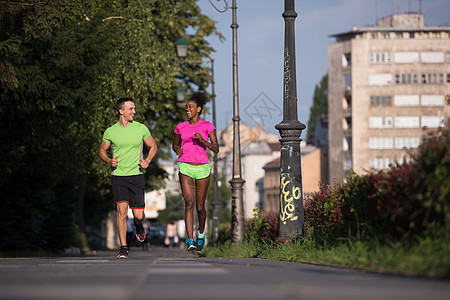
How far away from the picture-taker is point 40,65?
1992cm

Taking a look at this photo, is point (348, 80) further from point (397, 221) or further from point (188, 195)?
point (397, 221)

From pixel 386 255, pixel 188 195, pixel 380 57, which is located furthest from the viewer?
pixel 380 57

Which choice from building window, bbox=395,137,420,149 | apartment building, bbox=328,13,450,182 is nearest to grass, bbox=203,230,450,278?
apartment building, bbox=328,13,450,182

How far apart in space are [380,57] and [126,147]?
406 ft

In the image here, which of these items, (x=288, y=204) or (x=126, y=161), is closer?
(x=126, y=161)

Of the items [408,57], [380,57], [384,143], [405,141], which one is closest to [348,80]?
[380,57]

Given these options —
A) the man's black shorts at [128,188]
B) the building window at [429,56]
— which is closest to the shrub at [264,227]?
the man's black shorts at [128,188]

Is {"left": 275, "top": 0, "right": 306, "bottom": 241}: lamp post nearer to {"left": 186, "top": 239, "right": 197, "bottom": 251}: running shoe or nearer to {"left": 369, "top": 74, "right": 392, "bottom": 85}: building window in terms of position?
{"left": 186, "top": 239, "right": 197, "bottom": 251}: running shoe

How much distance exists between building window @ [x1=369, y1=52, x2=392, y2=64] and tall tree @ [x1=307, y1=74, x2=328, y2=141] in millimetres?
32219

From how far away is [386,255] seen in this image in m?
8.19

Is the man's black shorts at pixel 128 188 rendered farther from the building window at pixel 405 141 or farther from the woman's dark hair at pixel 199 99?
the building window at pixel 405 141

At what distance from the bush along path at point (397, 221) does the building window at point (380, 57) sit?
12319 centimetres

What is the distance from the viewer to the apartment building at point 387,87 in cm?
13288

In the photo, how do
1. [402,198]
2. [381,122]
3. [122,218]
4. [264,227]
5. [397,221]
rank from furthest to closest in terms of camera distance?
[381,122]
[264,227]
[122,218]
[397,221]
[402,198]
